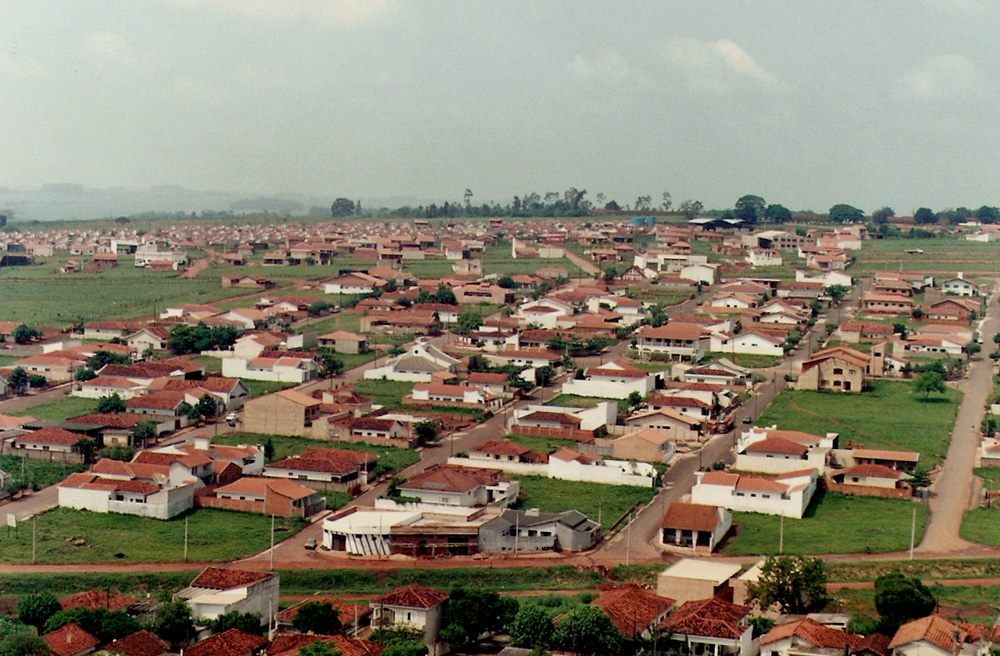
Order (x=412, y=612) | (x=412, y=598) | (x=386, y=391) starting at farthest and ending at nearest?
(x=386, y=391) → (x=412, y=598) → (x=412, y=612)

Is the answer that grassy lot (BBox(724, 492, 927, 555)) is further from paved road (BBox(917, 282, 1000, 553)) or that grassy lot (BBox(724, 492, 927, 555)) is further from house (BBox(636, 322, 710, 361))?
house (BBox(636, 322, 710, 361))

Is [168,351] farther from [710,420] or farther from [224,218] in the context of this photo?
[224,218]

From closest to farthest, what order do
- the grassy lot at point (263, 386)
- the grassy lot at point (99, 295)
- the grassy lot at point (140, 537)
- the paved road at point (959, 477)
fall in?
the grassy lot at point (140, 537) < the paved road at point (959, 477) < the grassy lot at point (263, 386) < the grassy lot at point (99, 295)

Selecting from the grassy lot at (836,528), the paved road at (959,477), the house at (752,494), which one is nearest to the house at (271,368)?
the house at (752,494)

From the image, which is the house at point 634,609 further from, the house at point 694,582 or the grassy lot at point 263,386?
the grassy lot at point 263,386

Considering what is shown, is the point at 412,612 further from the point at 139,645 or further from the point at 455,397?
the point at 455,397

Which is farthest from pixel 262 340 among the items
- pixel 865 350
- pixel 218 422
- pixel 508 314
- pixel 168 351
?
pixel 865 350

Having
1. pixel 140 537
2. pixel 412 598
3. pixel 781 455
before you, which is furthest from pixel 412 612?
pixel 781 455
